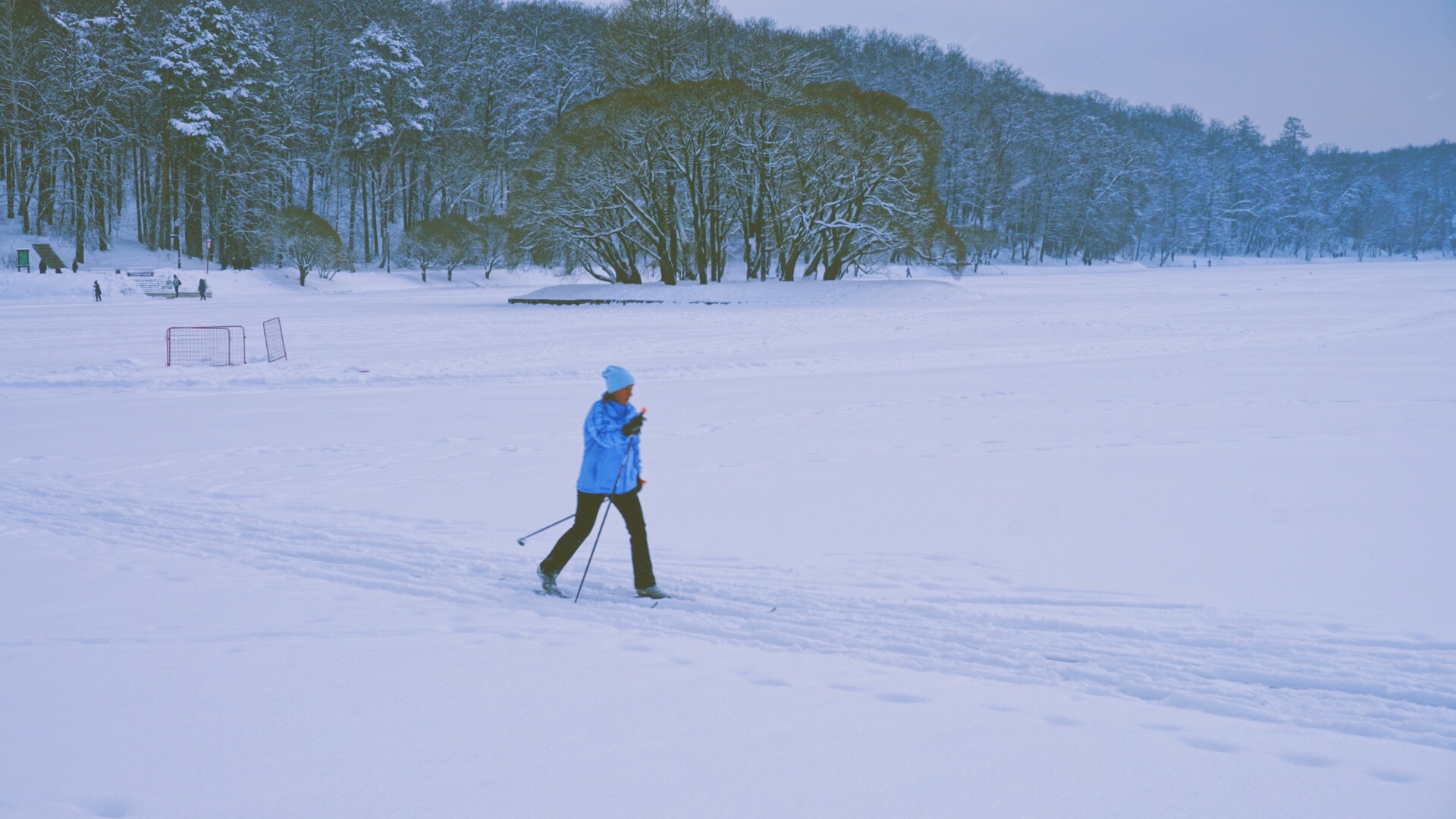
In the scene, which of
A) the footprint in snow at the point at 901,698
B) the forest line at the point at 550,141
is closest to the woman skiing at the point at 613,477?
the footprint in snow at the point at 901,698

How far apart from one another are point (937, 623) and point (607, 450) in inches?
94.2

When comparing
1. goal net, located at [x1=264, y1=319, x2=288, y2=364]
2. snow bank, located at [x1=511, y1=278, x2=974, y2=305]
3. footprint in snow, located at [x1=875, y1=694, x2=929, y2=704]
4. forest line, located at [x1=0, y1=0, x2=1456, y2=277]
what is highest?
forest line, located at [x1=0, y1=0, x2=1456, y2=277]

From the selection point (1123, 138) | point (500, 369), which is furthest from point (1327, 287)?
point (1123, 138)

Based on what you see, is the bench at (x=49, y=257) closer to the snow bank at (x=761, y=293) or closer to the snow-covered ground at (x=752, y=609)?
the snow bank at (x=761, y=293)

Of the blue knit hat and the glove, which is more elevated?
the blue knit hat

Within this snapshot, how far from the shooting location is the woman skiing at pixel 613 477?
6.17 m

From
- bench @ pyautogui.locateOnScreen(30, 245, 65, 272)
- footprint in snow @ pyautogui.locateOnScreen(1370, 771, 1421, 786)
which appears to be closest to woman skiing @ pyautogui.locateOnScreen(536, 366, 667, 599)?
footprint in snow @ pyautogui.locateOnScreen(1370, 771, 1421, 786)

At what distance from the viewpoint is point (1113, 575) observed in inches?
261

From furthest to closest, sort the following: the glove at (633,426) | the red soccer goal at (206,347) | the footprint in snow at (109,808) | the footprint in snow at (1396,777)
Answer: the red soccer goal at (206,347)
the glove at (633,426)
the footprint in snow at (1396,777)
the footprint in snow at (109,808)

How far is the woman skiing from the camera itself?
6.17 m

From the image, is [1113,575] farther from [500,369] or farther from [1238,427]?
[500,369]

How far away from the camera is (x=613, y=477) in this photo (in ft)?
20.4

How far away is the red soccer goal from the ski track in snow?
40.6 feet

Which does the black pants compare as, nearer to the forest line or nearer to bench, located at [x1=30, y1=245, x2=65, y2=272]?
the forest line
